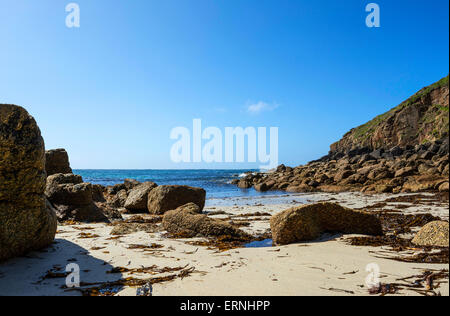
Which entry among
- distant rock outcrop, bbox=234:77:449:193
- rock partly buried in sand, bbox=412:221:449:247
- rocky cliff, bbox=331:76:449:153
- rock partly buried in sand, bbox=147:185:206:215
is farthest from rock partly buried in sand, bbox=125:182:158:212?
rocky cliff, bbox=331:76:449:153

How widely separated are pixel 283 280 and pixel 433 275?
1341mm

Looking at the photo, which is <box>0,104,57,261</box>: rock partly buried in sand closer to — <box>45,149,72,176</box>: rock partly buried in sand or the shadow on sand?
the shadow on sand

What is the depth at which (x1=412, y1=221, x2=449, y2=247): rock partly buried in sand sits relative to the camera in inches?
138

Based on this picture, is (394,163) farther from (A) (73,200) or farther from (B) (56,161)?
(B) (56,161)

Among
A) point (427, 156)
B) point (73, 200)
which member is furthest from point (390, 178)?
point (73, 200)

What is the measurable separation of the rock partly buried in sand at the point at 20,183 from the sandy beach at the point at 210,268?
26 centimetres

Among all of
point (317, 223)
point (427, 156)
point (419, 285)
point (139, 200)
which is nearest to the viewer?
point (419, 285)

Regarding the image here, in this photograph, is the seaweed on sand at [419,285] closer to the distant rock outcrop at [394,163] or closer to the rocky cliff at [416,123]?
the distant rock outcrop at [394,163]

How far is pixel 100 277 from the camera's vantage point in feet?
10.5

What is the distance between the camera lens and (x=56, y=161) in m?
10.9

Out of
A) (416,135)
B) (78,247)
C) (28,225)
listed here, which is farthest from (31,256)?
(416,135)

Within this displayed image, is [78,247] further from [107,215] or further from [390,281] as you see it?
[390,281]

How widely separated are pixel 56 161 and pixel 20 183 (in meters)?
8.05

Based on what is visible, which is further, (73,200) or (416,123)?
(416,123)
